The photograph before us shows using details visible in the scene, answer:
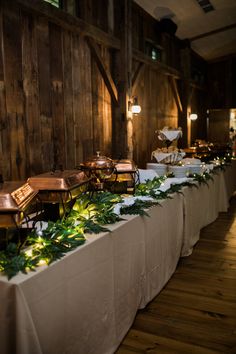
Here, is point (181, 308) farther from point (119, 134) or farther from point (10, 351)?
point (119, 134)

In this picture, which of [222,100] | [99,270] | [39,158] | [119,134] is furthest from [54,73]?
[222,100]

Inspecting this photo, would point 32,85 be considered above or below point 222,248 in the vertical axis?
above

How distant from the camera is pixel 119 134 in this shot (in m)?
5.77

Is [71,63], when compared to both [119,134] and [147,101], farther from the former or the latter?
[147,101]

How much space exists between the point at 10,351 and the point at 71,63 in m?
4.08

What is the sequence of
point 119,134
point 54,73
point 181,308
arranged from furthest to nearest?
point 119,134 < point 54,73 < point 181,308

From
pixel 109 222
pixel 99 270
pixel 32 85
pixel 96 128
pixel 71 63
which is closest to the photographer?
pixel 99 270

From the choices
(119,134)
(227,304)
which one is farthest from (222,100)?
(227,304)

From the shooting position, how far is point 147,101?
24.4 feet

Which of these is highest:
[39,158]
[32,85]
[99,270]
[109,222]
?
[32,85]

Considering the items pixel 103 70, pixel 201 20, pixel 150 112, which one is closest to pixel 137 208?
pixel 103 70

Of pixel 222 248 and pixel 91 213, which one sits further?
pixel 222 248

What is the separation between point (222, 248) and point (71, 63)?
A: 3.17 metres

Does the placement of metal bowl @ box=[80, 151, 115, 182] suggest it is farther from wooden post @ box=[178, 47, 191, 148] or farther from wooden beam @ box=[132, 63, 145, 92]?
wooden post @ box=[178, 47, 191, 148]
